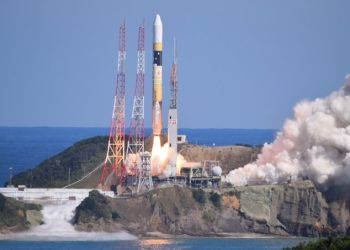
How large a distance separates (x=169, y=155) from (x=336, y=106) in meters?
14.0

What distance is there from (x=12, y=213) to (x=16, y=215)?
33cm

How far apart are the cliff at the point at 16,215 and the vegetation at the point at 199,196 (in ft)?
39.7

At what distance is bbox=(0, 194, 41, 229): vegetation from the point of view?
134875mm

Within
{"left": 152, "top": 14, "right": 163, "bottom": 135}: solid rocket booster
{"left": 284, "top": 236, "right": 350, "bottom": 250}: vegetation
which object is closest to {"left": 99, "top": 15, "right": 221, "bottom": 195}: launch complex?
{"left": 152, "top": 14, "right": 163, "bottom": 135}: solid rocket booster

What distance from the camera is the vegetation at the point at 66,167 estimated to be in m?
156

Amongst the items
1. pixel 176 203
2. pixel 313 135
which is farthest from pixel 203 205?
pixel 313 135

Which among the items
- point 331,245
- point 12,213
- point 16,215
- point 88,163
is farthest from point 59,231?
point 331,245

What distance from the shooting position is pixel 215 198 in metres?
141

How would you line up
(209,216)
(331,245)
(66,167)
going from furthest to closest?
(66,167) → (209,216) → (331,245)

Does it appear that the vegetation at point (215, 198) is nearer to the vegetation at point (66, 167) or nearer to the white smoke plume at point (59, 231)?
the white smoke plume at point (59, 231)

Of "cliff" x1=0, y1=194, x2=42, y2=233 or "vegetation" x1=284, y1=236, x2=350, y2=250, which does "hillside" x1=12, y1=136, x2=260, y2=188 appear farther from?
"vegetation" x1=284, y1=236, x2=350, y2=250

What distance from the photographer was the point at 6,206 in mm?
136125

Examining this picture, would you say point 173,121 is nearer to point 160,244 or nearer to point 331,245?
point 160,244

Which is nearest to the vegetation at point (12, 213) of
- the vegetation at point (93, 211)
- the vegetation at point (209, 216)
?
the vegetation at point (93, 211)
